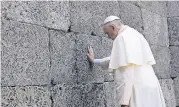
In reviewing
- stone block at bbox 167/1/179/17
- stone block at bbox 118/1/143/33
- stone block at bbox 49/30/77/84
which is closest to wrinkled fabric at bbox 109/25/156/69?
stone block at bbox 49/30/77/84

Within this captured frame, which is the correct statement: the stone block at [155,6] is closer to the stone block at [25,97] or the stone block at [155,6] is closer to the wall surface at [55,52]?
the wall surface at [55,52]

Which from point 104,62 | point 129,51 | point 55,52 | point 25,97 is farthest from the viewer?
point 104,62

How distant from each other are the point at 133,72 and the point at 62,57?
837 millimetres

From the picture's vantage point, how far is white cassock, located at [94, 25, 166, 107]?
3303 millimetres

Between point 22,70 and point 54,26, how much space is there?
0.71 meters

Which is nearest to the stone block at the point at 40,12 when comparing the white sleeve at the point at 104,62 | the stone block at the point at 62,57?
the stone block at the point at 62,57

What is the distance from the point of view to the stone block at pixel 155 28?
236 inches

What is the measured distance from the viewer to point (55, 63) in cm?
360

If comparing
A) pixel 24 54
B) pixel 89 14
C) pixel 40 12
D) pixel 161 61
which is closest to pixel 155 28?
pixel 161 61

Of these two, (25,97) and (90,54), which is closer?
(25,97)

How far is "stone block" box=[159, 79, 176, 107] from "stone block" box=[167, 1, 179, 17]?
136cm

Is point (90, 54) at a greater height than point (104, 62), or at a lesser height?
greater

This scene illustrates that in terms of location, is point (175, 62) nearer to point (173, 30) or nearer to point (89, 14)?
point (173, 30)

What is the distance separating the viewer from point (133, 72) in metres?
3.35
